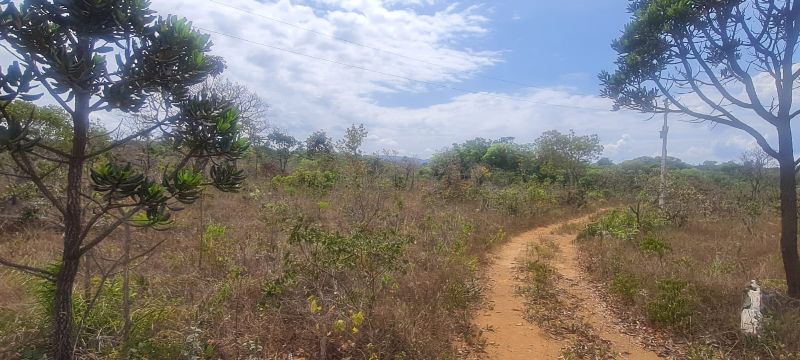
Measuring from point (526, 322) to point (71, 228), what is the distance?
14.8ft

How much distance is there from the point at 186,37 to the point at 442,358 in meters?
3.20

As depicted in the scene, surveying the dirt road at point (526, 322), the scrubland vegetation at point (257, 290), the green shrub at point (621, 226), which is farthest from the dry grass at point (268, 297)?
the green shrub at point (621, 226)

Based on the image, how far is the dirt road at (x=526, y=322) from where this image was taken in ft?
14.5

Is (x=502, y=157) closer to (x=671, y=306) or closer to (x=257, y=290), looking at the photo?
(x=671, y=306)

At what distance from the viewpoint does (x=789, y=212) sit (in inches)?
195

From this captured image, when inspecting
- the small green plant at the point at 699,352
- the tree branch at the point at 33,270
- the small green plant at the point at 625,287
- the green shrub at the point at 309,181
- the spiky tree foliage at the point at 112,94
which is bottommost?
the small green plant at the point at 699,352

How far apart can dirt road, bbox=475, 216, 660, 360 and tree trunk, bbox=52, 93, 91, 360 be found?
3.47 meters

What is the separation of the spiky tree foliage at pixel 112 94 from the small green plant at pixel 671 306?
15.7 feet

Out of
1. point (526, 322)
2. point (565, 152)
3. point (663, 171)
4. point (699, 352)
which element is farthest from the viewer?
point (565, 152)

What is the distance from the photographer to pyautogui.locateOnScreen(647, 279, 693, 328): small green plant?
478 cm

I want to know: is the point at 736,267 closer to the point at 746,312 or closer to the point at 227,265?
the point at 746,312

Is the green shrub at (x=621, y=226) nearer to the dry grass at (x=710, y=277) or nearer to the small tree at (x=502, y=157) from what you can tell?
the dry grass at (x=710, y=277)

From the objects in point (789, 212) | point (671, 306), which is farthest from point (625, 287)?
point (789, 212)

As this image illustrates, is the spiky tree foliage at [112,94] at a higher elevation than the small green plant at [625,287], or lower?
higher
